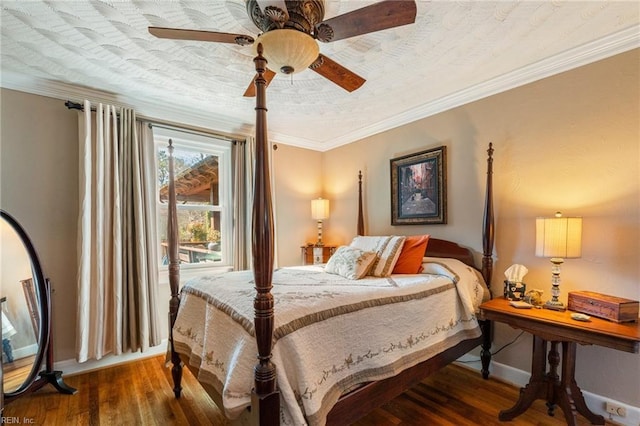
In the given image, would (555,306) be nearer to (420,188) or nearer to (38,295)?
(420,188)

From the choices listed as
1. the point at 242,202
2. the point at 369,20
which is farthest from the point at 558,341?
the point at 242,202

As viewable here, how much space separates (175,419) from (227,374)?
0.94 metres

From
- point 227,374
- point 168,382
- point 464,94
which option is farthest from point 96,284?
point 464,94

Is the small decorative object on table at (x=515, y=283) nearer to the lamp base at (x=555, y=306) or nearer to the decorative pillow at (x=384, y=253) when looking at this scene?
the lamp base at (x=555, y=306)

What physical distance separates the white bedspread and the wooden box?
2.00 ft

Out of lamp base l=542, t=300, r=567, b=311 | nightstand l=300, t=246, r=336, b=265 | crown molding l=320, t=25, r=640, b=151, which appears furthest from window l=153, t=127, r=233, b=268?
lamp base l=542, t=300, r=567, b=311

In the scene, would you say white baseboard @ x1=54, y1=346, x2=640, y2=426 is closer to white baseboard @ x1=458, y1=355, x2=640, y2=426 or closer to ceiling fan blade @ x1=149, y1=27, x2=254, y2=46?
white baseboard @ x1=458, y1=355, x2=640, y2=426

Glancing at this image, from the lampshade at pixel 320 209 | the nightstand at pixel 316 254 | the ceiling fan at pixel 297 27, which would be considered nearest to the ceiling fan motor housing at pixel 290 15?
the ceiling fan at pixel 297 27

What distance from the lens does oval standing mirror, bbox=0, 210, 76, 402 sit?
86.7 inches

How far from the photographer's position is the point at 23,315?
2287mm

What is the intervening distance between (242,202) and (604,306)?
10.4 feet

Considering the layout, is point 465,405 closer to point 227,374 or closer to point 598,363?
point 598,363

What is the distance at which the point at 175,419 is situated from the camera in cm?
202

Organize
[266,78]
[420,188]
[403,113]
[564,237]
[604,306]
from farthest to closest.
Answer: [403,113]
[420,188]
[266,78]
[564,237]
[604,306]
